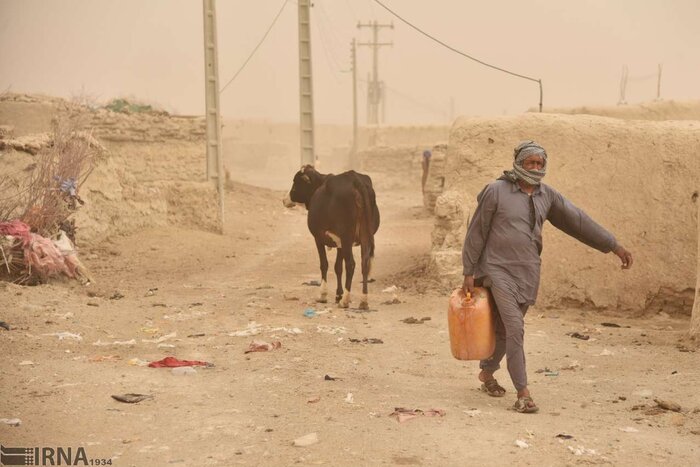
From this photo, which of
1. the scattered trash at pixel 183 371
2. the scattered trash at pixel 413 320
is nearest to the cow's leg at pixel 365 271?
the scattered trash at pixel 413 320

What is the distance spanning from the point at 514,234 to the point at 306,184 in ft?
17.1

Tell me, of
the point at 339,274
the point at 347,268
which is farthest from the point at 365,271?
the point at 339,274

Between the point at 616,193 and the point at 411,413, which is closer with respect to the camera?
the point at 411,413

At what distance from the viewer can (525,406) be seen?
541 centimetres

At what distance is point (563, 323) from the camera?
884cm

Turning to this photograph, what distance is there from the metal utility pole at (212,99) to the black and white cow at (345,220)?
672 centimetres

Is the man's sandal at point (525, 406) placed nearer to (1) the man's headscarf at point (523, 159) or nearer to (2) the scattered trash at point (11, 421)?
(1) the man's headscarf at point (523, 159)

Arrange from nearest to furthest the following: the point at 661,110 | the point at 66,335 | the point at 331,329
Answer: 1. the point at 66,335
2. the point at 331,329
3. the point at 661,110

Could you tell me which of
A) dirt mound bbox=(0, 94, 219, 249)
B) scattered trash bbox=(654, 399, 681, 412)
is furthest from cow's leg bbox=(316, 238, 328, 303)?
dirt mound bbox=(0, 94, 219, 249)

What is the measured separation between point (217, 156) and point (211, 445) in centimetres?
1223

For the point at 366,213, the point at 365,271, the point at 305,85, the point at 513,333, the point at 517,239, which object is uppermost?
the point at 305,85

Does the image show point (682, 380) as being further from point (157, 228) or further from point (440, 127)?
point (440, 127)

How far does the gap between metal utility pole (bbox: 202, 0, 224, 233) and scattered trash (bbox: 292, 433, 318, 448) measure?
11.9 meters

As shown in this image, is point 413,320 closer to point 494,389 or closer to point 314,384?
point 314,384
